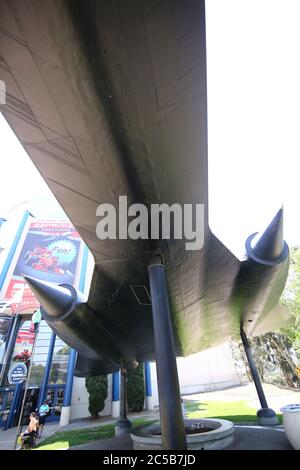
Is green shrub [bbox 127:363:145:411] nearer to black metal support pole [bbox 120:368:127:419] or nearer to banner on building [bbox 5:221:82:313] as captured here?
black metal support pole [bbox 120:368:127:419]

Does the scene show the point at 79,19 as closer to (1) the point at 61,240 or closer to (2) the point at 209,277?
(2) the point at 209,277

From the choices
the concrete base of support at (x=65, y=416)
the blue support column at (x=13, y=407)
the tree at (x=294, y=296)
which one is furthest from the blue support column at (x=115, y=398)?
the tree at (x=294, y=296)

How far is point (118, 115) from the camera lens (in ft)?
8.39

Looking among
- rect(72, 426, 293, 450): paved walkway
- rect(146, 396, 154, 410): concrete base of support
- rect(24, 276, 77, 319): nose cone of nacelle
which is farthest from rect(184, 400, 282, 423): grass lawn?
rect(24, 276, 77, 319): nose cone of nacelle

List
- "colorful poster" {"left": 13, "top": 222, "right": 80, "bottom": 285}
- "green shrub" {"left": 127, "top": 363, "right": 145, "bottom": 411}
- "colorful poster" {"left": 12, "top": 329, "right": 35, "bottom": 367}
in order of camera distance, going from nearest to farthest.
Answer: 1. "colorful poster" {"left": 12, "top": 329, "right": 35, "bottom": 367}
2. "green shrub" {"left": 127, "top": 363, "right": 145, "bottom": 411}
3. "colorful poster" {"left": 13, "top": 222, "right": 80, "bottom": 285}

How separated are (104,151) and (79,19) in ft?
4.00

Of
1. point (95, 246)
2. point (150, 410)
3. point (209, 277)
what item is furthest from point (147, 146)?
point (150, 410)

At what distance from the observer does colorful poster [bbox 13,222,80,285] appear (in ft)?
75.9

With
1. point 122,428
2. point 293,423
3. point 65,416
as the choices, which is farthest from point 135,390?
point 293,423

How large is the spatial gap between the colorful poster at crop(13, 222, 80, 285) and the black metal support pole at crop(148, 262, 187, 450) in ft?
69.0

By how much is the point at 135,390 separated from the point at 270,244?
20133mm

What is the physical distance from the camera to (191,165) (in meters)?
3.19

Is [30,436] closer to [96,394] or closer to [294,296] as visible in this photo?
[96,394]

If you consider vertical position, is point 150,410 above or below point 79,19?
below
